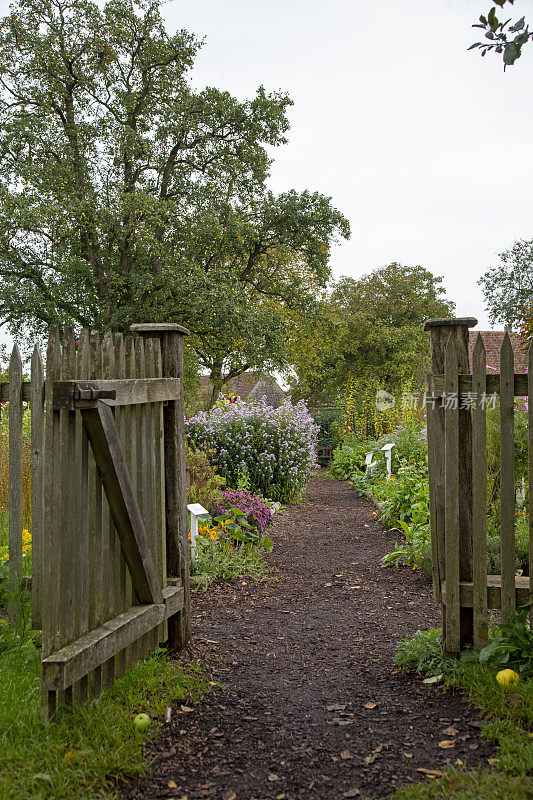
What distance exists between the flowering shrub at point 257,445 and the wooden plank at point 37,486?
15.3ft

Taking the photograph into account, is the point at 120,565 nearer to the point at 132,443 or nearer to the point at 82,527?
the point at 82,527

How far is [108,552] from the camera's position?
116 inches

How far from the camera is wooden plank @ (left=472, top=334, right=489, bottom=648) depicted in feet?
10.3

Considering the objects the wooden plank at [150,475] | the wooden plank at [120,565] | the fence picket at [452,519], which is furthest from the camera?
the wooden plank at [150,475]

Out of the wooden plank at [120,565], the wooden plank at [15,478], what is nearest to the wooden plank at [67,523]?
the wooden plank at [120,565]

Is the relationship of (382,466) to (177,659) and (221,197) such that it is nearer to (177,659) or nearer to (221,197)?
(177,659)

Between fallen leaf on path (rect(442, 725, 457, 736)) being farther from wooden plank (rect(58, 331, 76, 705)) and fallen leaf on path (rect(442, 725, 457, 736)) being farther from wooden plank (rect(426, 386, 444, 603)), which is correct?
wooden plank (rect(58, 331, 76, 705))

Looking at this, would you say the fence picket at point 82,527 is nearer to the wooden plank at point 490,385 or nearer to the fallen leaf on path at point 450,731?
the fallen leaf on path at point 450,731

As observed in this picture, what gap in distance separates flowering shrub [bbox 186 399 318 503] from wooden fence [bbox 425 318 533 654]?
521cm

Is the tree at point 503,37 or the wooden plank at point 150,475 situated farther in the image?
the wooden plank at point 150,475

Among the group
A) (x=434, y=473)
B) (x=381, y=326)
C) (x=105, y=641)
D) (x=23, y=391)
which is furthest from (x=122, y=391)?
(x=381, y=326)

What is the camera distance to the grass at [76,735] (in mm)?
2168

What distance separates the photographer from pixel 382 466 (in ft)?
37.7

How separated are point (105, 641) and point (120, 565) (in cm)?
42
